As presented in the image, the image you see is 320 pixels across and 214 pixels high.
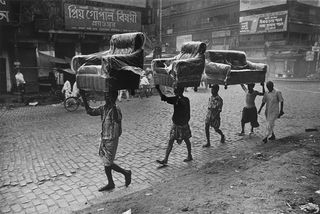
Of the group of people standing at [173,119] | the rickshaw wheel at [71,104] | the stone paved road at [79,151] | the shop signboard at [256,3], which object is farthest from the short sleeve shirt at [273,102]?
the shop signboard at [256,3]

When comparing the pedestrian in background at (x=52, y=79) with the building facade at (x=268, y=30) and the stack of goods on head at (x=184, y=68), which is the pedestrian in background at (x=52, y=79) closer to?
the stack of goods on head at (x=184, y=68)

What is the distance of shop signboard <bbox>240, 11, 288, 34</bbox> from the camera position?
3419 cm

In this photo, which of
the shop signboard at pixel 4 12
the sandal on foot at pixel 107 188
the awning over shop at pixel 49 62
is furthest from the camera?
the awning over shop at pixel 49 62

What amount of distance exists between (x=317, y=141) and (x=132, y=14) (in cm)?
1653

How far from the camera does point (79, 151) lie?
7.74 m

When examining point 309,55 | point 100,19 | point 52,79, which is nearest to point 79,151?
point 52,79

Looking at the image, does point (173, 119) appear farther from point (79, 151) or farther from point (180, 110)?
point (79, 151)

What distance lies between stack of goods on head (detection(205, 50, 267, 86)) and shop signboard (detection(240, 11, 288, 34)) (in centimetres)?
3037

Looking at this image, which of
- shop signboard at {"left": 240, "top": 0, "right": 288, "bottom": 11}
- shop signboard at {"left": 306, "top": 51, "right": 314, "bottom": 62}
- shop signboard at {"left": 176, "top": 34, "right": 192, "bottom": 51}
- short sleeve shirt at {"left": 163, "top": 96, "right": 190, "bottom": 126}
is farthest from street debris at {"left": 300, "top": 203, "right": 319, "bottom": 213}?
shop signboard at {"left": 176, "top": 34, "right": 192, "bottom": 51}

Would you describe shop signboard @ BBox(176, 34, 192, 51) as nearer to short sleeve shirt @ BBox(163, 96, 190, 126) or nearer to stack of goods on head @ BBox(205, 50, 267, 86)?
stack of goods on head @ BBox(205, 50, 267, 86)

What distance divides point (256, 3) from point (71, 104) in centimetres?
3039

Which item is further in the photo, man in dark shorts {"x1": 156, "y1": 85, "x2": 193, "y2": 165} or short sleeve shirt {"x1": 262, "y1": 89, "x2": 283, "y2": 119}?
short sleeve shirt {"x1": 262, "y1": 89, "x2": 283, "y2": 119}

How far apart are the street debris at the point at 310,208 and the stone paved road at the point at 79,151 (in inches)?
104

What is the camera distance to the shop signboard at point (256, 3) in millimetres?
34716
